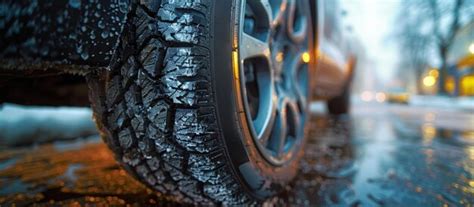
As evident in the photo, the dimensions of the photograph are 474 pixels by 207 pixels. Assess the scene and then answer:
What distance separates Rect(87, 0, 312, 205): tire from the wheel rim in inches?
3.8

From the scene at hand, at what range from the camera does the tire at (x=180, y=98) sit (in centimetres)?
86

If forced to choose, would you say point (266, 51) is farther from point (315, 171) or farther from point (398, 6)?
point (398, 6)

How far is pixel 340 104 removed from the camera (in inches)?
218

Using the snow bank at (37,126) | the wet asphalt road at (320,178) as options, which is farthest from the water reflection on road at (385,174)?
the snow bank at (37,126)

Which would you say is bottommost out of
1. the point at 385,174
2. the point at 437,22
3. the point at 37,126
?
the point at 385,174

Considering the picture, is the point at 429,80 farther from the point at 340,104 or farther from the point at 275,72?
the point at 275,72

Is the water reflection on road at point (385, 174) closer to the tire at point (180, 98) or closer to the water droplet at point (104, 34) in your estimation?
the tire at point (180, 98)

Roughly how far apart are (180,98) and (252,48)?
371mm

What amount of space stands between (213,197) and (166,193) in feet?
0.68

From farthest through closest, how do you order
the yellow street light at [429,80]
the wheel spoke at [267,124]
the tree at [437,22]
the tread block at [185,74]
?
the yellow street light at [429,80] → the tree at [437,22] → the wheel spoke at [267,124] → the tread block at [185,74]

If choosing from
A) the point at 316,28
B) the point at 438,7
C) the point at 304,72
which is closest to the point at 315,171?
the point at 304,72

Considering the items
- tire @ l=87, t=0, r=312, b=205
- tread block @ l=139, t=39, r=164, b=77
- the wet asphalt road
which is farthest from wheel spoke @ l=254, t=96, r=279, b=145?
tread block @ l=139, t=39, r=164, b=77

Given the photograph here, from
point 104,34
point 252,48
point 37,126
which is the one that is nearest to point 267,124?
point 252,48

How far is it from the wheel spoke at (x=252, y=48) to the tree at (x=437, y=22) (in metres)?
A: 19.4
